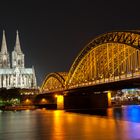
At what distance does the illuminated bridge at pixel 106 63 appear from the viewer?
94312mm

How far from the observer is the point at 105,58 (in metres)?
128

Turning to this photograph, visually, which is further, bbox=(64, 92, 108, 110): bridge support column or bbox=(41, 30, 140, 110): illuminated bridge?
bbox=(64, 92, 108, 110): bridge support column

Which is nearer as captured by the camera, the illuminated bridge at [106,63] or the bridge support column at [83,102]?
the illuminated bridge at [106,63]

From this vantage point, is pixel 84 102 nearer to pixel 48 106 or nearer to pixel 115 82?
pixel 48 106

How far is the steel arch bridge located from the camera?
98.3 meters

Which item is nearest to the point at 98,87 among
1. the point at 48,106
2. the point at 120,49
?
the point at 120,49

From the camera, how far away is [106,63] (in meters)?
126

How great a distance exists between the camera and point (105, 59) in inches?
5044

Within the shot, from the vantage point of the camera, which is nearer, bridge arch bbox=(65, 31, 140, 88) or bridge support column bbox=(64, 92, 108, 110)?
bridge arch bbox=(65, 31, 140, 88)

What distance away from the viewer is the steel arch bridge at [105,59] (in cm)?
9831

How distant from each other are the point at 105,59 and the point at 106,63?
268cm

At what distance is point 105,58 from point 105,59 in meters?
0.47

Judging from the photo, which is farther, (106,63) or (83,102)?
(83,102)

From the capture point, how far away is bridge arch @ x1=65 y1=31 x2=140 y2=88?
99.6 meters
